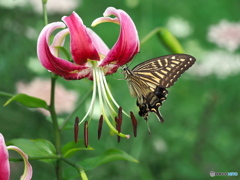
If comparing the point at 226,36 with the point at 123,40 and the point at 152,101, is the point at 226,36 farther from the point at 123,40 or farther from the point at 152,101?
the point at 123,40

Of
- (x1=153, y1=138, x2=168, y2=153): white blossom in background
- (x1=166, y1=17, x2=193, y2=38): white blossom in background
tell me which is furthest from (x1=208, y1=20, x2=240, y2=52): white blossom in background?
(x1=153, y1=138, x2=168, y2=153): white blossom in background

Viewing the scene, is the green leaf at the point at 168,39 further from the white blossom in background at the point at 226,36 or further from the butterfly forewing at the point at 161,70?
the white blossom in background at the point at 226,36

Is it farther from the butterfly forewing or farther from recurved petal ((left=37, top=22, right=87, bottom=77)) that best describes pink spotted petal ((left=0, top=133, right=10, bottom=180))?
the butterfly forewing

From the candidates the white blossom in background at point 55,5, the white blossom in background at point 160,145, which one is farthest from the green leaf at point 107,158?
the white blossom in background at point 55,5

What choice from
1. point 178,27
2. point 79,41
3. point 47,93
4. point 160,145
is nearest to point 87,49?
point 79,41

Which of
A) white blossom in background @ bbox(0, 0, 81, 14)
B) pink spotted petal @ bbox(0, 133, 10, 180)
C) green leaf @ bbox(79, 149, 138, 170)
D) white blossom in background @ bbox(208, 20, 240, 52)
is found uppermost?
white blossom in background @ bbox(0, 0, 81, 14)

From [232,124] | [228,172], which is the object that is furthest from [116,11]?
[232,124]
